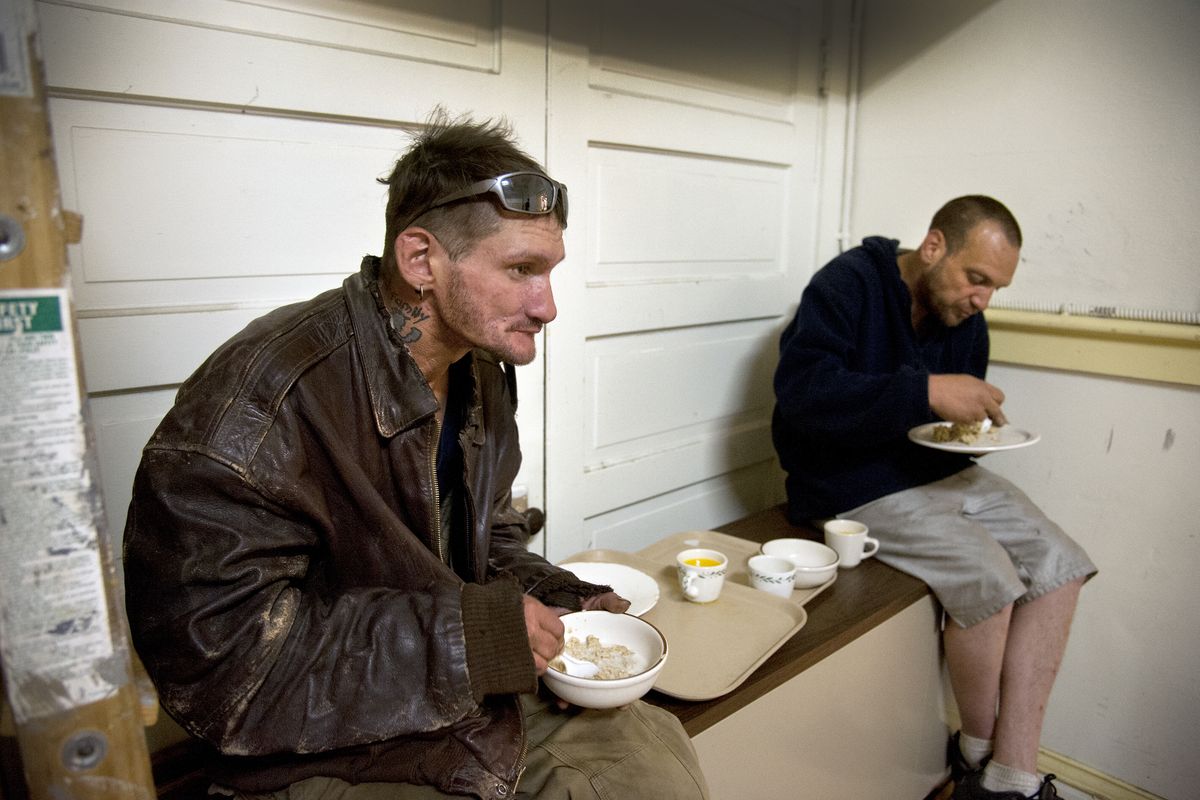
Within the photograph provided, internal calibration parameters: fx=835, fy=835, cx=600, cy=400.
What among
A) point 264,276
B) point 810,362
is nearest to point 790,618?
point 810,362

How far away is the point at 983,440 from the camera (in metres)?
1.83

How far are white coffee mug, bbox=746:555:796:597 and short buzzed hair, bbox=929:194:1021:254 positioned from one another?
0.84 meters

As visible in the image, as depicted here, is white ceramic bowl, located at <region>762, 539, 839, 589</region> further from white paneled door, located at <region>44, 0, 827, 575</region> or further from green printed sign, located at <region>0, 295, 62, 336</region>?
green printed sign, located at <region>0, 295, 62, 336</region>

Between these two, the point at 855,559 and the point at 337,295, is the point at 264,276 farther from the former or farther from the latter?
the point at 855,559

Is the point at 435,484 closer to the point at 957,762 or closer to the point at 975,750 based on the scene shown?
the point at 975,750

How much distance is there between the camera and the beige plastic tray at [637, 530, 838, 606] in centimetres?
169

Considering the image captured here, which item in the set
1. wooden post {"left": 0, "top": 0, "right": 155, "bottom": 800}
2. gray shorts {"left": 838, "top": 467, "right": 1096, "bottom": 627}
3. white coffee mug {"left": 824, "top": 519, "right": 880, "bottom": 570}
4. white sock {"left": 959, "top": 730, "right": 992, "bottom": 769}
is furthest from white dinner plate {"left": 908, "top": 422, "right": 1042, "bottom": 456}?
wooden post {"left": 0, "top": 0, "right": 155, "bottom": 800}

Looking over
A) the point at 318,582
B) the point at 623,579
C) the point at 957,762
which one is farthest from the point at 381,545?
the point at 957,762

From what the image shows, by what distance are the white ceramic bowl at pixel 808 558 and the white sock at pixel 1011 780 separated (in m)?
0.56

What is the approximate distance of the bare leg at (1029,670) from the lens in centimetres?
180

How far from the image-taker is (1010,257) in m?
1.87

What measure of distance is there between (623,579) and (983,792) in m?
0.97

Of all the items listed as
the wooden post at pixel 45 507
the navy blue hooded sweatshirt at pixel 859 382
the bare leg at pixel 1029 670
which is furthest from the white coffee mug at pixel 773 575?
the wooden post at pixel 45 507

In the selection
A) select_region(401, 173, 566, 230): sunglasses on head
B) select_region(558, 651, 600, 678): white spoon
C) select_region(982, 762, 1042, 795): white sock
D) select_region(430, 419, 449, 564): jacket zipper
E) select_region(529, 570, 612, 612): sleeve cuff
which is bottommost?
select_region(982, 762, 1042, 795): white sock
